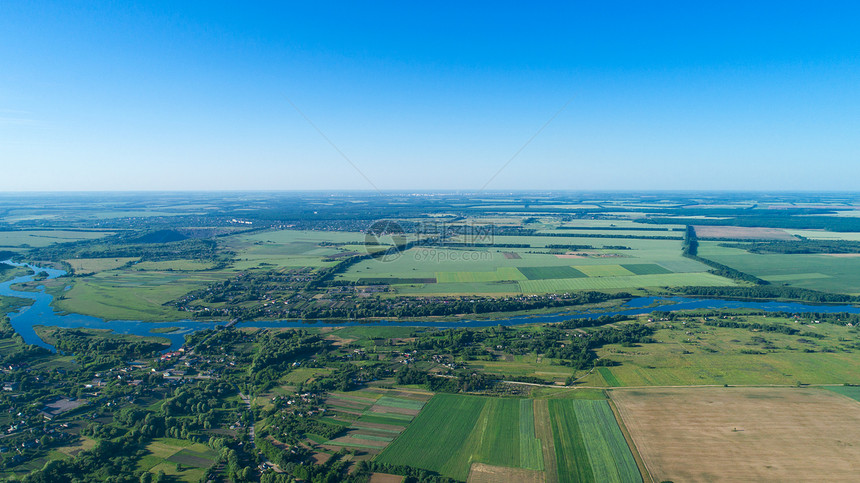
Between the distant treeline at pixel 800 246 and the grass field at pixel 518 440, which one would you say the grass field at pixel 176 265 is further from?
the distant treeline at pixel 800 246

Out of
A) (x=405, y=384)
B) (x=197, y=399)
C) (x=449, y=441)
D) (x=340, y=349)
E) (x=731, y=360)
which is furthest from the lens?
(x=340, y=349)

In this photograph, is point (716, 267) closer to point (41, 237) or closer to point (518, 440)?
point (518, 440)

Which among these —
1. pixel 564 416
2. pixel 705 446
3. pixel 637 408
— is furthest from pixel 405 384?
pixel 705 446

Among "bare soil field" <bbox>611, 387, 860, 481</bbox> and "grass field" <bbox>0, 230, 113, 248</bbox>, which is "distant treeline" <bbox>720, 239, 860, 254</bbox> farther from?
"grass field" <bbox>0, 230, 113, 248</bbox>

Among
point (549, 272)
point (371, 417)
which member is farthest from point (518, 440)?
point (549, 272)

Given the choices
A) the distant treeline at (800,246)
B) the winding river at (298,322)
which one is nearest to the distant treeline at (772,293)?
the winding river at (298,322)

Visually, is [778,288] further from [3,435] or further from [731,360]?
[3,435]
